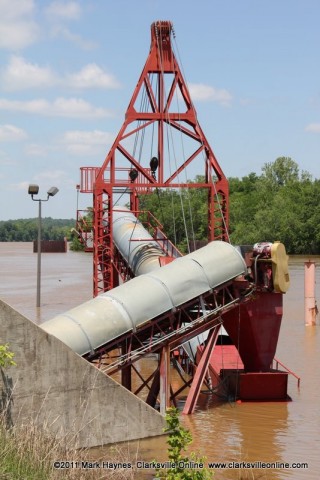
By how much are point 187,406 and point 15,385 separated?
5.54 metres

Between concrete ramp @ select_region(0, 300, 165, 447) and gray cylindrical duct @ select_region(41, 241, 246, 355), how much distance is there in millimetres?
2027

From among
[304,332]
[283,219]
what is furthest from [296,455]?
[283,219]

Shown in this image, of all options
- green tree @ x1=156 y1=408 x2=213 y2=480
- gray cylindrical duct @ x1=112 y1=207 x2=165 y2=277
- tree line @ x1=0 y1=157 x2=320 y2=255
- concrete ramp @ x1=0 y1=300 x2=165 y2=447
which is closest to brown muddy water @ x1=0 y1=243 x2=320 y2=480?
concrete ramp @ x1=0 y1=300 x2=165 y2=447

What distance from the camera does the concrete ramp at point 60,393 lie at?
14625 mm

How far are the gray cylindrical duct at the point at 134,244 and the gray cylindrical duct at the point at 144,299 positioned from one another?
26.4 ft

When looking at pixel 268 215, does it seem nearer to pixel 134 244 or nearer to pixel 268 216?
pixel 268 216

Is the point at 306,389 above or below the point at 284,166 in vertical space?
below

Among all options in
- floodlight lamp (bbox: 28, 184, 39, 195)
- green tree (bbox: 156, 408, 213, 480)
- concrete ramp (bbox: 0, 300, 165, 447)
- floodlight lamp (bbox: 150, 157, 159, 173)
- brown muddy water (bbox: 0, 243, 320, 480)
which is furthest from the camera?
floodlight lamp (bbox: 28, 184, 39, 195)

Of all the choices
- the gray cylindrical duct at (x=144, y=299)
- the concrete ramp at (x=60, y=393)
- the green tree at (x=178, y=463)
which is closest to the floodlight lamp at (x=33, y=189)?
the gray cylindrical duct at (x=144, y=299)

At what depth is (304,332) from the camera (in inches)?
1364

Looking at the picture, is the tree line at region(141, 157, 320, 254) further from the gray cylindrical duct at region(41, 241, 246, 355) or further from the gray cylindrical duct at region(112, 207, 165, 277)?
the gray cylindrical duct at region(41, 241, 246, 355)

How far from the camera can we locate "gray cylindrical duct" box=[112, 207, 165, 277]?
2866 cm

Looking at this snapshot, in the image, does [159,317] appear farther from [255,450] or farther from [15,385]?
[15,385]

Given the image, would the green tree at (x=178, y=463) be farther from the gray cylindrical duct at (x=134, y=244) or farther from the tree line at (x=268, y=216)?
the tree line at (x=268, y=216)
